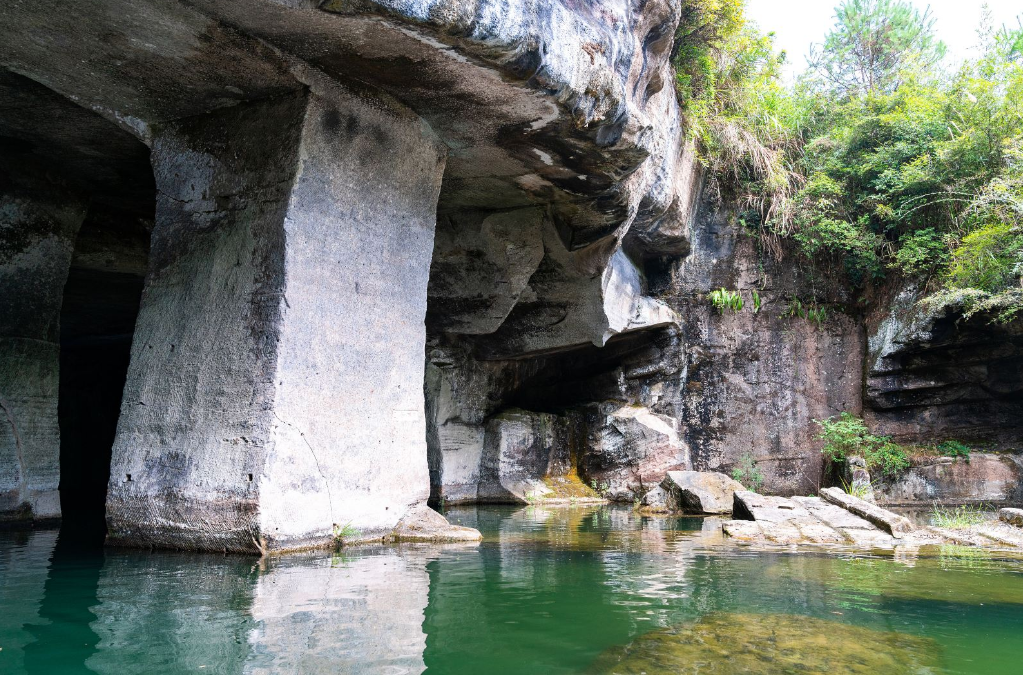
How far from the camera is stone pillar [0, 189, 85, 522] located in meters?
6.77

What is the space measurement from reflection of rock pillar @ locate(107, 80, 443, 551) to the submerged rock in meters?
2.70

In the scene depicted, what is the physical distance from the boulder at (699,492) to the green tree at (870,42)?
12.7 m

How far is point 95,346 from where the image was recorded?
1292 centimetres

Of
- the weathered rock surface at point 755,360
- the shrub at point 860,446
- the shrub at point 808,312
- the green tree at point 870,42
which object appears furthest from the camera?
the green tree at point 870,42

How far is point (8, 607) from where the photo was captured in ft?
9.84

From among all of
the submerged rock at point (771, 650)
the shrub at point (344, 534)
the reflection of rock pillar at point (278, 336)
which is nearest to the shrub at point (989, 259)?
the reflection of rock pillar at point (278, 336)

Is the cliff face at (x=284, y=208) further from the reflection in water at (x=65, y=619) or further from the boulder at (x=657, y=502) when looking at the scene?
the boulder at (x=657, y=502)

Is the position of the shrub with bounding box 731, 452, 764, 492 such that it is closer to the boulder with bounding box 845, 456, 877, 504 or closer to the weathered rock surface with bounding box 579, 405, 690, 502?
the weathered rock surface with bounding box 579, 405, 690, 502

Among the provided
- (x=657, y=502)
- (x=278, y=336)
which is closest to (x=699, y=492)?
(x=657, y=502)

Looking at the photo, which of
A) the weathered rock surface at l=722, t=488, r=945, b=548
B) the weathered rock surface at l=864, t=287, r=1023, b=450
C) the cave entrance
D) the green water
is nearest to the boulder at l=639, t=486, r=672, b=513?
the weathered rock surface at l=722, t=488, r=945, b=548

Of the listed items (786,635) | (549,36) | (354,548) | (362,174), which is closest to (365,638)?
(786,635)

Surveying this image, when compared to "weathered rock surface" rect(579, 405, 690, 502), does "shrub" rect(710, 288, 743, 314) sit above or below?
above

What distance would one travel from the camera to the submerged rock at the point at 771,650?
221 cm

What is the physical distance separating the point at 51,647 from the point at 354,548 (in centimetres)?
252
